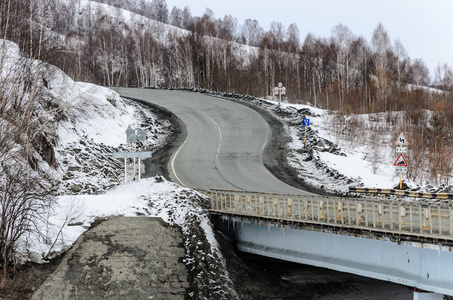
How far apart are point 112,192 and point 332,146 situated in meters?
17.2

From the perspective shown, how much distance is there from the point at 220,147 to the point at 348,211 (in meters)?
19.8

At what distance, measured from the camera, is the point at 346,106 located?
1923 inches

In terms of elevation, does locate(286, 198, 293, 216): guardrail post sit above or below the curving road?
Result: below

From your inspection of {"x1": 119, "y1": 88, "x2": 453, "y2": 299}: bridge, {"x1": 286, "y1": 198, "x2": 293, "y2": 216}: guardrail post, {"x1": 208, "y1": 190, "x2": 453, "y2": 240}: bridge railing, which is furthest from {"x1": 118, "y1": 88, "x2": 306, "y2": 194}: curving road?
{"x1": 286, "y1": 198, "x2": 293, "y2": 216}: guardrail post

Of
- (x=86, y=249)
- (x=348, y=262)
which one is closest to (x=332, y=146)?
(x=348, y=262)

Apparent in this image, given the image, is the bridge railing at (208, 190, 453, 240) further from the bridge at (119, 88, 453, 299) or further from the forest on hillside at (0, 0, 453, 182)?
the forest on hillside at (0, 0, 453, 182)

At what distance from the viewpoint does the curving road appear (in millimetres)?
26125

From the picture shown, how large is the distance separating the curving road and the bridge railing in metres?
6.01

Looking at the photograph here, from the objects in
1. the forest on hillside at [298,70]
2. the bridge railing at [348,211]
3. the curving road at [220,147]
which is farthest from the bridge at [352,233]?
the forest on hillside at [298,70]

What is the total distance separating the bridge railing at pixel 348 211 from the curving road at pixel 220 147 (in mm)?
6013

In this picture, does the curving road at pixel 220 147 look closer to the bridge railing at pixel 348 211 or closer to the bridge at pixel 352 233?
the bridge railing at pixel 348 211

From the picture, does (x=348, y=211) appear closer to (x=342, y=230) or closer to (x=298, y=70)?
(x=342, y=230)

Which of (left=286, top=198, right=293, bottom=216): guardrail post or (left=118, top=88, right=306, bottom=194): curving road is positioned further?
(left=118, top=88, right=306, bottom=194): curving road

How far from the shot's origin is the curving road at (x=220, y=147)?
85.7ft
